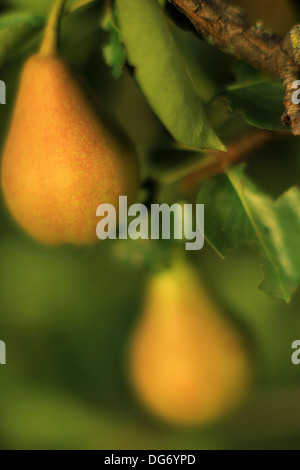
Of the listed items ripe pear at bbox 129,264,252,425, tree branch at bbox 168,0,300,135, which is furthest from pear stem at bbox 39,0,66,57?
ripe pear at bbox 129,264,252,425

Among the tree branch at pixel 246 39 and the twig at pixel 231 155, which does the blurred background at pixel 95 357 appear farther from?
the tree branch at pixel 246 39

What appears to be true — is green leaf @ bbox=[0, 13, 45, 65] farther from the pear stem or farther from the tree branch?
the tree branch

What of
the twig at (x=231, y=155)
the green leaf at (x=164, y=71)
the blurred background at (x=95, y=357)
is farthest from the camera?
the blurred background at (x=95, y=357)

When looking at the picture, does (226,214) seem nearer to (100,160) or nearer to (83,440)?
(100,160)

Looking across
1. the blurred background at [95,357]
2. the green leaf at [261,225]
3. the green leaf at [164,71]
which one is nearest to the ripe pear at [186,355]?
the blurred background at [95,357]

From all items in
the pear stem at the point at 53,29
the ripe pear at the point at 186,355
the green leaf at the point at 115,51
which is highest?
the pear stem at the point at 53,29

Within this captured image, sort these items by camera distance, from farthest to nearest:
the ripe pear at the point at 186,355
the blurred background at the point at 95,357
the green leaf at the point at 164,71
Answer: the blurred background at the point at 95,357 < the ripe pear at the point at 186,355 < the green leaf at the point at 164,71
